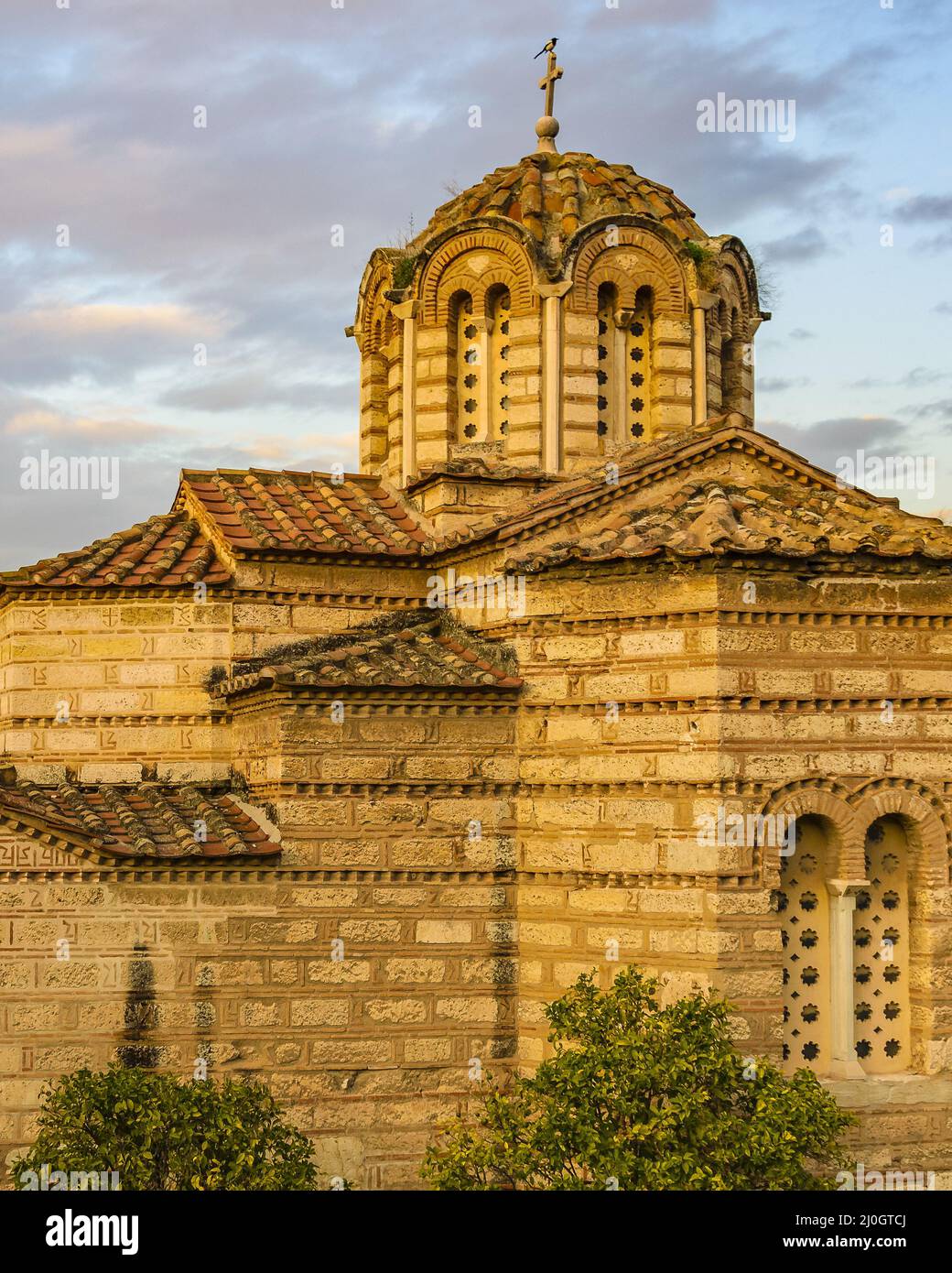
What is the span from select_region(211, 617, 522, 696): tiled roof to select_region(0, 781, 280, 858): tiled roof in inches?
47.1

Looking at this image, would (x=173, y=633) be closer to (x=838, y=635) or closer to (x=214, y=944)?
(x=214, y=944)

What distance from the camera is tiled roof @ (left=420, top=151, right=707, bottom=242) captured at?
1833 centimetres

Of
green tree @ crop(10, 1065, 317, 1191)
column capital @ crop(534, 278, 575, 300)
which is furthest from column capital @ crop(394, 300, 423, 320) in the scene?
green tree @ crop(10, 1065, 317, 1191)

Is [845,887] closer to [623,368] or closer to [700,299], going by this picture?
[623,368]

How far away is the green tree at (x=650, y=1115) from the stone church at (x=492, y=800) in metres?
Answer: 1.36

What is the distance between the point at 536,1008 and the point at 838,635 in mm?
4358

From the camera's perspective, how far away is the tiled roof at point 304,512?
16.4 metres

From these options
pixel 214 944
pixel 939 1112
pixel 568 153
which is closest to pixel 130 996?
pixel 214 944

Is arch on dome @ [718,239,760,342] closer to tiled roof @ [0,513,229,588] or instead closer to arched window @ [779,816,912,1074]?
tiled roof @ [0,513,229,588]

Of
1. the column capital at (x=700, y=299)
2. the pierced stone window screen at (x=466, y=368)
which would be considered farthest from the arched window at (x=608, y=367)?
the pierced stone window screen at (x=466, y=368)

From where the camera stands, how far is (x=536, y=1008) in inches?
570

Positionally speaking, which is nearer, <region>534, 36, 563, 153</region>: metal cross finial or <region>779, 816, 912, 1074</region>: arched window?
<region>779, 816, 912, 1074</region>: arched window

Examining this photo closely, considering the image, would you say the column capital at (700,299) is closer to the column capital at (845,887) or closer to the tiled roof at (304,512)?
the tiled roof at (304,512)
